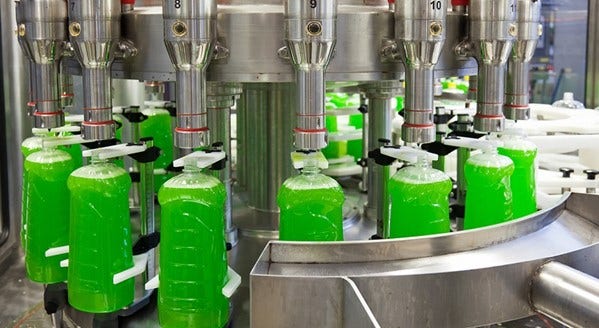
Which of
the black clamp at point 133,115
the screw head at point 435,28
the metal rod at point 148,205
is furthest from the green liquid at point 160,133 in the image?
the screw head at point 435,28

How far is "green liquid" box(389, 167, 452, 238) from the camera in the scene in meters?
1.16

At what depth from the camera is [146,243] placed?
1.39 metres

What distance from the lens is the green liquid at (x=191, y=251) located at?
3.61 ft

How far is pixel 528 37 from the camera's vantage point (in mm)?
1232

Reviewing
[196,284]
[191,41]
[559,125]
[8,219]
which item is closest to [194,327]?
[196,284]

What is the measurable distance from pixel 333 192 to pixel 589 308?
1.46 feet

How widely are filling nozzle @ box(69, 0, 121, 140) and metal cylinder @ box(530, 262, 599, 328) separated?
0.72 meters

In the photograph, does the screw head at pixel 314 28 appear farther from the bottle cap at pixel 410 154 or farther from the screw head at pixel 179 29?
the bottle cap at pixel 410 154

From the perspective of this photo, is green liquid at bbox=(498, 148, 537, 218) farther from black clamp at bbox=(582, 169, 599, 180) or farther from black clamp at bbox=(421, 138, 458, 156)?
black clamp at bbox=(582, 169, 599, 180)

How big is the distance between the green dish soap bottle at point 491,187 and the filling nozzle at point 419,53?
17 centimetres

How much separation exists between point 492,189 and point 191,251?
0.55m

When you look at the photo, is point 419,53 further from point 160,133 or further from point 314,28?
point 160,133

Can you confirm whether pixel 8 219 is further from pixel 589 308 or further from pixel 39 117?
pixel 589 308

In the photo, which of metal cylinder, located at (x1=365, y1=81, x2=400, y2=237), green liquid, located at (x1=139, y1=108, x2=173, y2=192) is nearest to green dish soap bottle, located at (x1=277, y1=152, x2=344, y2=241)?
metal cylinder, located at (x1=365, y1=81, x2=400, y2=237)
